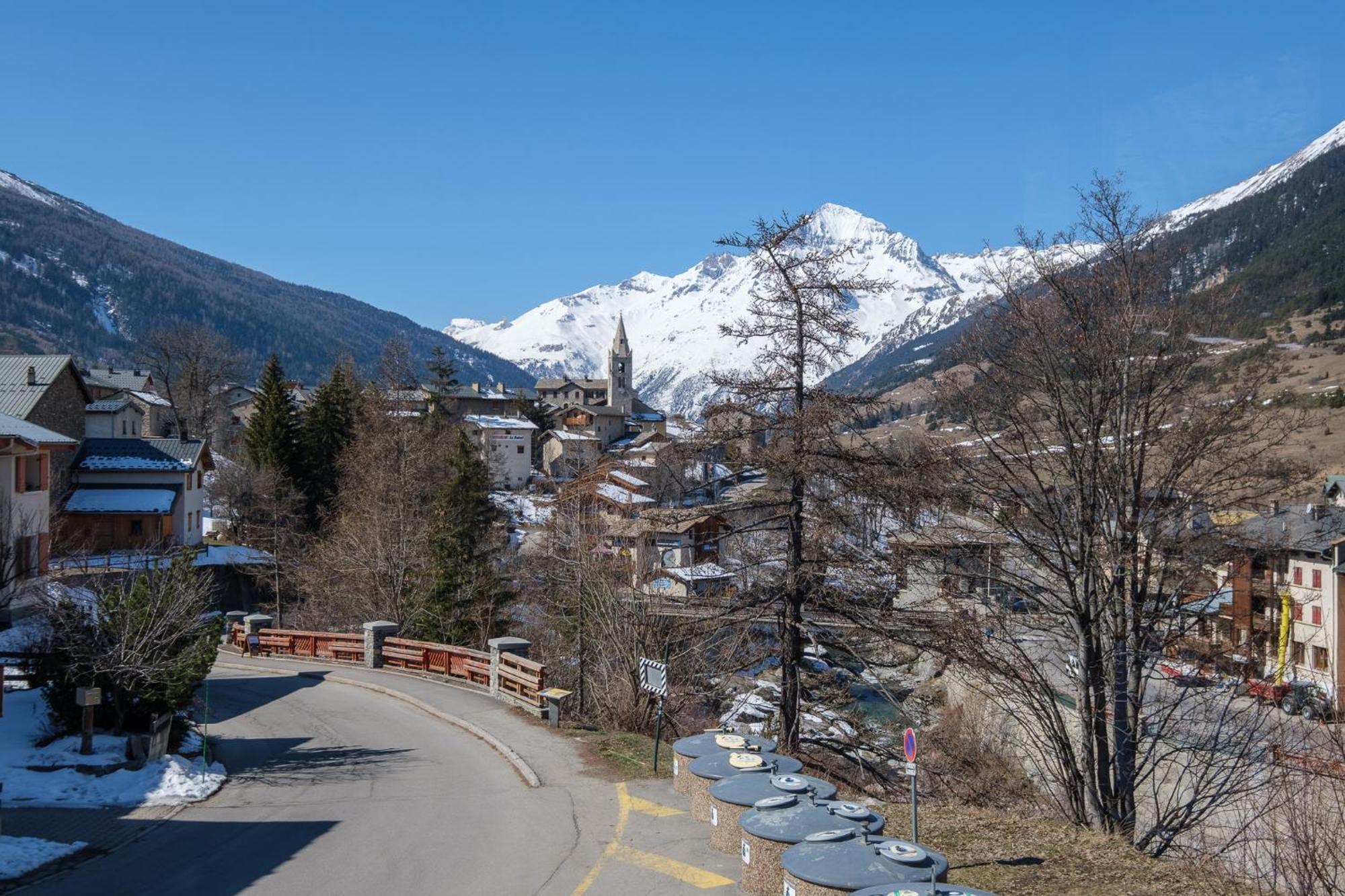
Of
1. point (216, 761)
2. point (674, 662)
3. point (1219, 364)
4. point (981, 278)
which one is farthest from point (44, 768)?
point (1219, 364)

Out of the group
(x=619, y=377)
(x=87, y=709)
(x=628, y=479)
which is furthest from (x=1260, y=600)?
(x=619, y=377)

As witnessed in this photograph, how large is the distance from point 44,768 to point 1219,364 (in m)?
18.3

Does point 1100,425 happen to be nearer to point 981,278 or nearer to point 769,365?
point 981,278

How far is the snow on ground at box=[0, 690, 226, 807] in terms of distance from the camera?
1446cm

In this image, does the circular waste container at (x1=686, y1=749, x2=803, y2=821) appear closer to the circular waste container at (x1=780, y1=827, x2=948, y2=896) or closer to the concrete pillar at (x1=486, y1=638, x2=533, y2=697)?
the circular waste container at (x1=780, y1=827, x2=948, y2=896)

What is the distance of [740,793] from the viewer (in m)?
11.0

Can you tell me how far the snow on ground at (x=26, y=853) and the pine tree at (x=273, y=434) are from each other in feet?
146

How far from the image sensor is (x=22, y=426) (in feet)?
102

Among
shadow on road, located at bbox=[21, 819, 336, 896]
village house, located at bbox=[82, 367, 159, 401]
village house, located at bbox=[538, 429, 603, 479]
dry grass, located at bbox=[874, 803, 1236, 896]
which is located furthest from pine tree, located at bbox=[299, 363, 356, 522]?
dry grass, located at bbox=[874, 803, 1236, 896]

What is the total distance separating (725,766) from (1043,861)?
374 cm

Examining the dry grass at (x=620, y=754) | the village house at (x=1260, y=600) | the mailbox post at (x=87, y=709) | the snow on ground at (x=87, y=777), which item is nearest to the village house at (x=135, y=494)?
the snow on ground at (x=87, y=777)

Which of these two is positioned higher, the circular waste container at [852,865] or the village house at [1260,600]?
the village house at [1260,600]

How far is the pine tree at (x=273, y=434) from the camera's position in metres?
55.4

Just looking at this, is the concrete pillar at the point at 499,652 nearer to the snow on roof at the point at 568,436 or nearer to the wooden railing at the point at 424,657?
the wooden railing at the point at 424,657
